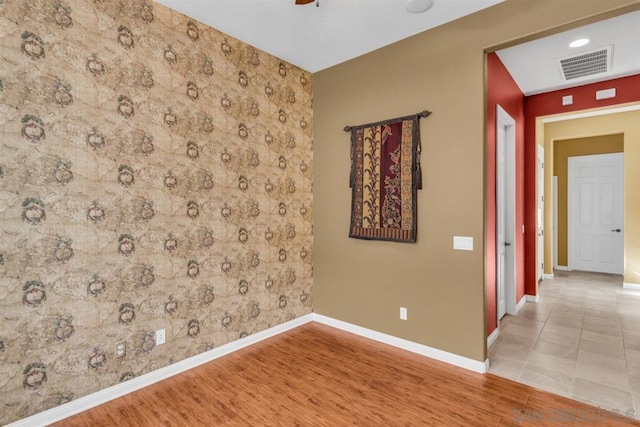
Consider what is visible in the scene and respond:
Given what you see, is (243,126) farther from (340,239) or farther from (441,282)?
(441,282)

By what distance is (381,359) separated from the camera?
2.92 metres

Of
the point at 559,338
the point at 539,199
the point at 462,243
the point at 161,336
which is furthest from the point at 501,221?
the point at 161,336

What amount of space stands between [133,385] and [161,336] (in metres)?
0.38

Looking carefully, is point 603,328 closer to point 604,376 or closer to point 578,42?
point 604,376

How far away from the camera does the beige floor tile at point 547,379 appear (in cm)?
242

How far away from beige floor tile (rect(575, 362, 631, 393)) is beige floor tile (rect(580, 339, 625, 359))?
0.35 meters

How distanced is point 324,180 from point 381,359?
2.09 metres

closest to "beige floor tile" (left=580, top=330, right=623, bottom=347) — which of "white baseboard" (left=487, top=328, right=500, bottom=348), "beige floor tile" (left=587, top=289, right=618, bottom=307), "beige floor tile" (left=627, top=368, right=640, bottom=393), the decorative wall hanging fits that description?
"beige floor tile" (left=627, top=368, right=640, bottom=393)

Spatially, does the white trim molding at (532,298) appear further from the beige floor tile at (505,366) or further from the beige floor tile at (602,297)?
the beige floor tile at (505,366)

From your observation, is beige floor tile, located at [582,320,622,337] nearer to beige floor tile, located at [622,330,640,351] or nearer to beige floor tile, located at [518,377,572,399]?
beige floor tile, located at [622,330,640,351]

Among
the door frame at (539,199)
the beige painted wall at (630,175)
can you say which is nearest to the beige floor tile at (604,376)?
the door frame at (539,199)

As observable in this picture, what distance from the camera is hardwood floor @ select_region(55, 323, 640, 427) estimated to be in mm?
2088

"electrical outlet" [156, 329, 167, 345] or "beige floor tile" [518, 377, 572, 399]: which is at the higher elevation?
"electrical outlet" [156, 329, 167, 345]

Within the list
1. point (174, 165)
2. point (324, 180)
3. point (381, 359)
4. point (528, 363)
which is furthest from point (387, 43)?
point (528, 363)
